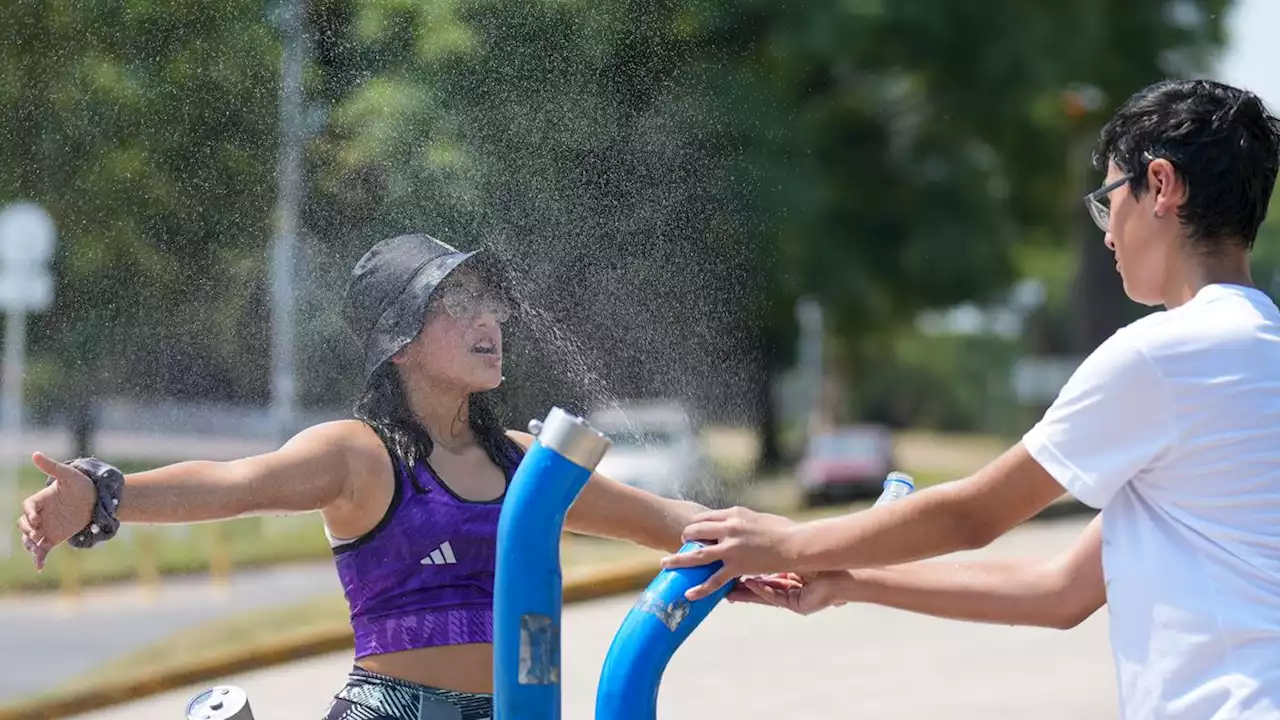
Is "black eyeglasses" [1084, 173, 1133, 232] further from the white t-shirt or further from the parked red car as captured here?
the parked red car

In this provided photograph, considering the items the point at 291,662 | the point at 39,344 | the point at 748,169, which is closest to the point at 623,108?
the point at 291,662

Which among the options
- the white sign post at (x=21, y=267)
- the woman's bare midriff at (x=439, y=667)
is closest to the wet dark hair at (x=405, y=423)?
the woman's bare midriff at (x=439, y=667)

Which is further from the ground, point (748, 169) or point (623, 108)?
point (748, 169)

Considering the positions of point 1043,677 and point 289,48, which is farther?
point 1043,677

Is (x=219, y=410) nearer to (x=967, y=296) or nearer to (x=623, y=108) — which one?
(x=623, y=108)

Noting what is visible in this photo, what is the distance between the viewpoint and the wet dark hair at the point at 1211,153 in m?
2.34

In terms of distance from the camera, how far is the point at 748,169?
48.9 feet

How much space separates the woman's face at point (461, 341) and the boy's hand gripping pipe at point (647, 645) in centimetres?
73

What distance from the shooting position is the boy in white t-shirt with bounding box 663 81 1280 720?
218cm

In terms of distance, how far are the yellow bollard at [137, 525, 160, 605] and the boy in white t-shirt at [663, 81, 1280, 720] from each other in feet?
36.2

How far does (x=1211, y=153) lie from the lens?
234cm

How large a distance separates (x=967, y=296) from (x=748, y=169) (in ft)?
36.8

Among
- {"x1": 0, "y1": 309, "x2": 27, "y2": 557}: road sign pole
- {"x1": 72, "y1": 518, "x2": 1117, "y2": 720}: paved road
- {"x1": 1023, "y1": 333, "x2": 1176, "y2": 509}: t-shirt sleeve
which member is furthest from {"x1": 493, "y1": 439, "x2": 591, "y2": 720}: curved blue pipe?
{"x1": 0, "y1": 309, "x2": 27, "y2": 557}: road sign pole

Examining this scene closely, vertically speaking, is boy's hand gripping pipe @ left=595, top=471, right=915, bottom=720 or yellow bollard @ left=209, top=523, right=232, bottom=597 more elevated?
yellow bollard @ left=209, top=523, right=232, bottom=597
